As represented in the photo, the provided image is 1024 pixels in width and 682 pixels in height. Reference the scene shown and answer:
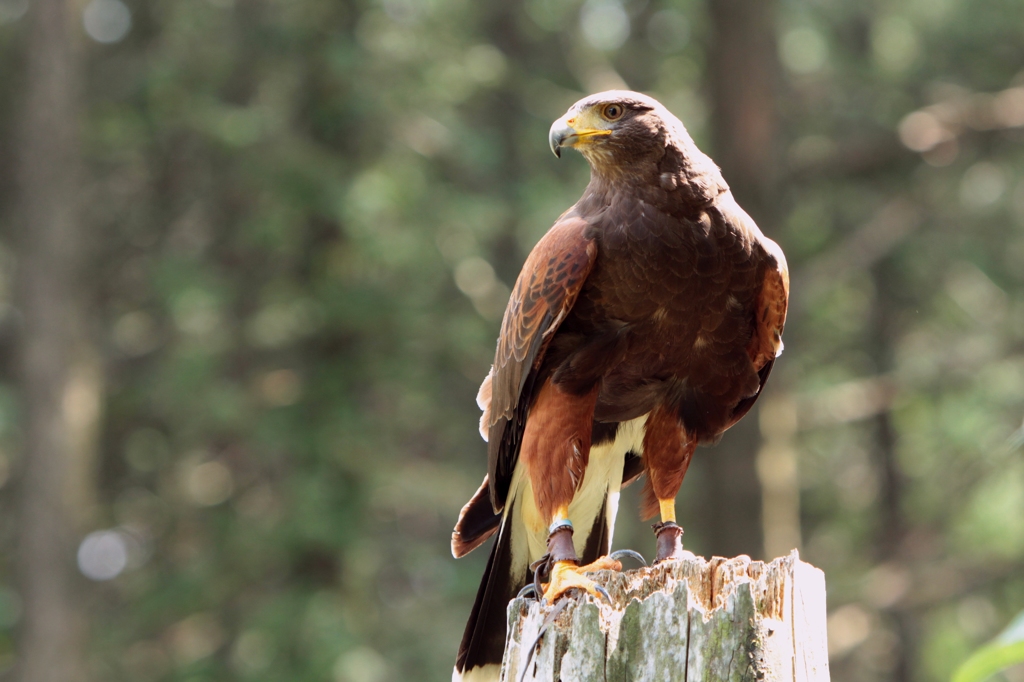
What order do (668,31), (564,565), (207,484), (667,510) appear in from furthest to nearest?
(668,31) < (207,484) < (667,510) < (564,565)

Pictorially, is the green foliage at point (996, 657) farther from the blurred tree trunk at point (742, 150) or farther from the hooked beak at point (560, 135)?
the blurred tree trunk at point (742, 150)

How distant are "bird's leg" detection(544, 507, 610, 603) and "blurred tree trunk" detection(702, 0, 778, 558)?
5584mm

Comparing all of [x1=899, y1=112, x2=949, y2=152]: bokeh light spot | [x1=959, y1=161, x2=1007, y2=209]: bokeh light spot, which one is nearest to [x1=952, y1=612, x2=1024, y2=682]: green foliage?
[x1=899, y1=112, x2=949, y2=152]: bokeh light spot

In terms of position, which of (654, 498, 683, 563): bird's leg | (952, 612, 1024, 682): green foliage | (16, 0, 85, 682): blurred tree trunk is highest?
(16, 0, 85, 682): blurred tree trunk

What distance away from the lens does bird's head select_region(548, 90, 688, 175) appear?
11.2 ft

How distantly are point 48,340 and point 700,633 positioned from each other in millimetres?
9706

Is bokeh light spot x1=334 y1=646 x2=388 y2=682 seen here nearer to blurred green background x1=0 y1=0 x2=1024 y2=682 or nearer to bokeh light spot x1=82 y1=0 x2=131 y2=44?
blurred green background x1=0 y1=0 x2=1024 y2=682

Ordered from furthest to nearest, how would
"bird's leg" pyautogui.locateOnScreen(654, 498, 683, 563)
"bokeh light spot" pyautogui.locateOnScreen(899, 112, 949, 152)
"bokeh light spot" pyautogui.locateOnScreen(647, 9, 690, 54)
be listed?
"bokeh light spot" pyautogui.locateOnScreen(647, 9, 690, 54)
"bokeh light spot" pyautogui.locateOnScreen(899, 112, 949, 152)
"bird's leg" pyautogui.locateOnScreen(654, 498, 683, 563)

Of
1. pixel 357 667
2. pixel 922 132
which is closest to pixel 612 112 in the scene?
pixel 922 132

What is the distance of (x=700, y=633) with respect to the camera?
248 cm

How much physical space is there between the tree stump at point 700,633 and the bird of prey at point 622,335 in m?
0.34

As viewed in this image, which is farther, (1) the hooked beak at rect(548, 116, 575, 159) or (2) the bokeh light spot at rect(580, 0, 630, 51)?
(2) the bokeh light spot at rect(580, 0, 630, 51)

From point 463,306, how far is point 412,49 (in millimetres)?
3134

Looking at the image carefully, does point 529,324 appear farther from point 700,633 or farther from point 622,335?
point 700,633
